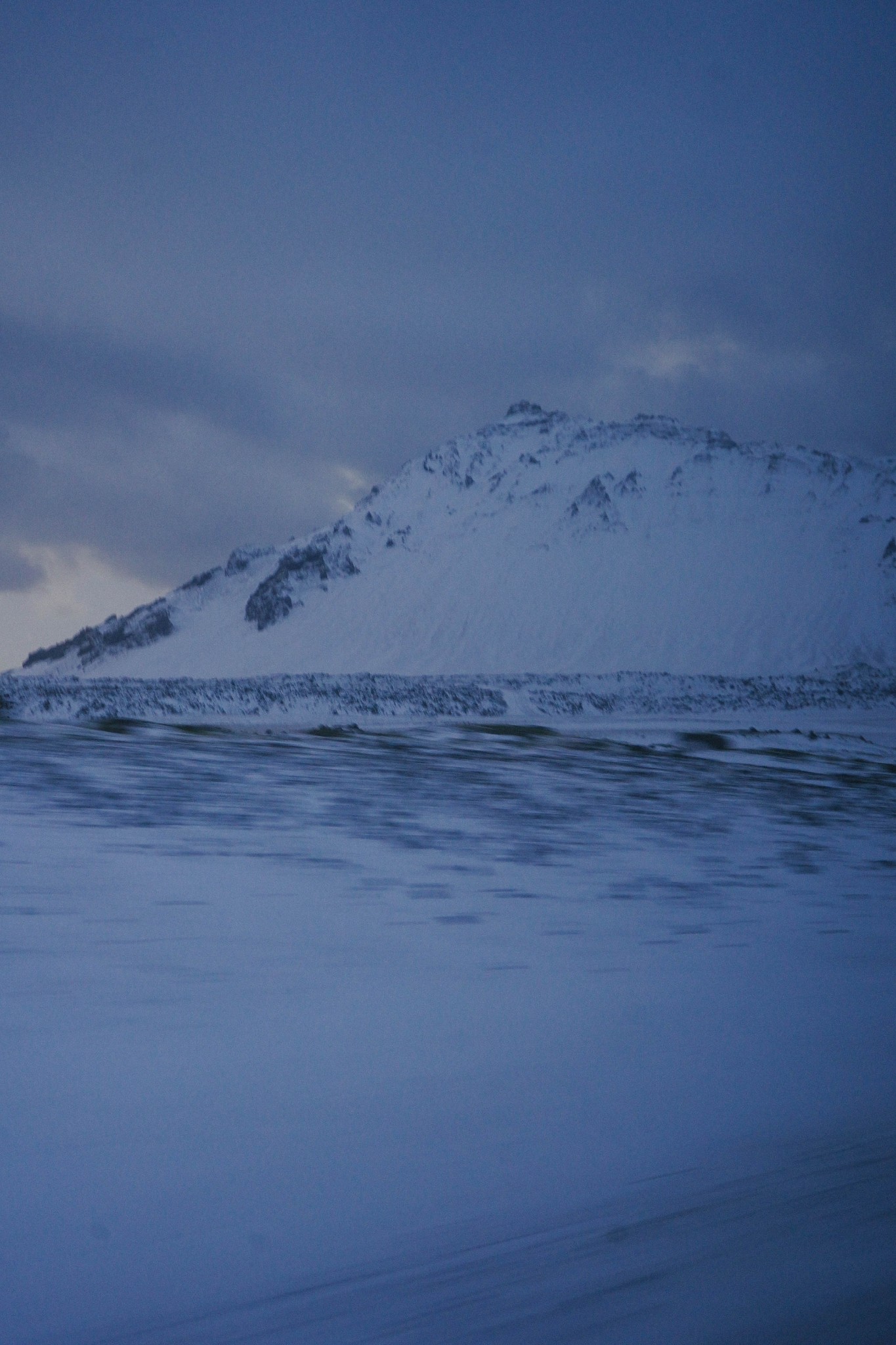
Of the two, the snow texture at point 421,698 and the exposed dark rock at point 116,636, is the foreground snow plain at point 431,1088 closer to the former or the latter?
the snow texture at point 421,698

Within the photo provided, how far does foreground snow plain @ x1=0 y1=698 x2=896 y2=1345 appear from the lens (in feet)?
3.38

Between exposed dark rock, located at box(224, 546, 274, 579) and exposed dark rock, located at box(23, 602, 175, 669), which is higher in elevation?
exposed dark rock, located at box(224, 546, 274, 579)

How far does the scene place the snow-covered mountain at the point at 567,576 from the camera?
1583 inches

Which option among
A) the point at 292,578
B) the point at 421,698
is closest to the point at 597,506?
the point at 292,578

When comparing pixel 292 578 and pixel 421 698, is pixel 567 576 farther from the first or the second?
pixel 421 698

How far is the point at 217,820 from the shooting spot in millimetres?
3391

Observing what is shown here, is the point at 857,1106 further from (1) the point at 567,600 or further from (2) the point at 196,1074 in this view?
(1) the point at 567,600

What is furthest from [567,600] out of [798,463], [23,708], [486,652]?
[23,708]

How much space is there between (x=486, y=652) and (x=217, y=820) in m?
37.1

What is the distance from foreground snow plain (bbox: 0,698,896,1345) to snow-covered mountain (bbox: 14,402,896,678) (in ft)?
114

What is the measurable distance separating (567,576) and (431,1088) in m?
46.7

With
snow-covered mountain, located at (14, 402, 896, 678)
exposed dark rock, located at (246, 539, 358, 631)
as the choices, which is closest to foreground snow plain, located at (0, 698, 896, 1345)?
snow-covered mountain, located at (14, 402, 896, 678)

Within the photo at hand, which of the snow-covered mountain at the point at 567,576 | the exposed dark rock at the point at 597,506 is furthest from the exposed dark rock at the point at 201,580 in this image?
the exposed dark rock at the point at 597,506

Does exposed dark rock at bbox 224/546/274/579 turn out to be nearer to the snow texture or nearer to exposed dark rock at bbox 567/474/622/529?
exposed dark rock at bbox 567/474/622/529
